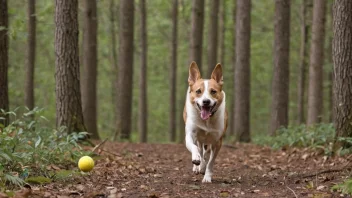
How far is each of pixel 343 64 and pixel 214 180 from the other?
338cm

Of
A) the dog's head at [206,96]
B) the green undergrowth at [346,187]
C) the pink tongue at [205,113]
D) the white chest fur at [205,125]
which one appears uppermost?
the dog's head at [206,96]

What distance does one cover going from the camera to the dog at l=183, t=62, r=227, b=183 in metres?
6.71

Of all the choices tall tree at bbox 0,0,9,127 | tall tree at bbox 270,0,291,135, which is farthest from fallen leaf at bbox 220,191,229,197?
tall tree at bbox 270,0,291,135

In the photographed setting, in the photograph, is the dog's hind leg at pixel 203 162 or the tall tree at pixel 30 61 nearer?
the dog's hind leg at pixel 203 162

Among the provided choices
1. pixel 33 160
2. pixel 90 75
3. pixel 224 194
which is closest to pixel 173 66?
pixel 90 75

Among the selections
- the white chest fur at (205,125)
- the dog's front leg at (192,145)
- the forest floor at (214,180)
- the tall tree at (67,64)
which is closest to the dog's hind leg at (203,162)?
the forest floor at (214,180)

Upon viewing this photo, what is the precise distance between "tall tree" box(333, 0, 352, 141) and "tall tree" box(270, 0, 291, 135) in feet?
19.8

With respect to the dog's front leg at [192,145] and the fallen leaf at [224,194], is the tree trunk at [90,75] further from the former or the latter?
the fallen leaf at [224,194]

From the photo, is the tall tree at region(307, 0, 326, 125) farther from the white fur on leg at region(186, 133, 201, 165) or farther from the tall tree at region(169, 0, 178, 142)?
the tall tree at region(169, 0, 178, 142)

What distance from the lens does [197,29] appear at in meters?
17.4

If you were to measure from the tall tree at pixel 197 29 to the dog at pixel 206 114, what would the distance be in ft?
33.8

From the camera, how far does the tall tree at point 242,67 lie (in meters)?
15.7

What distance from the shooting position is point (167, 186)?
20.2 feet

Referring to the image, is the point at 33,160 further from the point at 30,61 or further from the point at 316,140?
the point at 30,61
